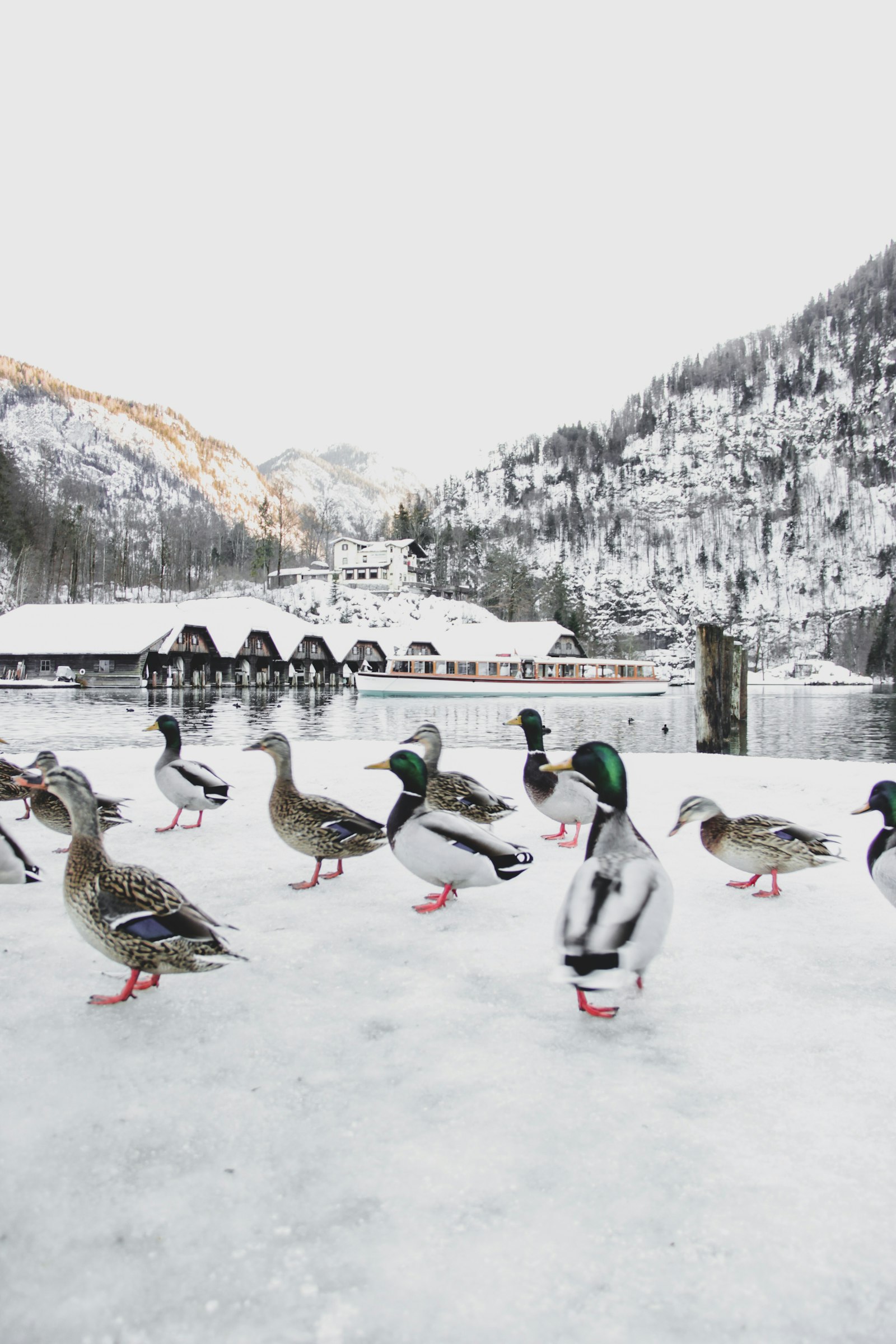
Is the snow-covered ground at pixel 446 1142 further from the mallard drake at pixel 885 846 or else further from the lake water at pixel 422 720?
the lake water at pixel 422 720

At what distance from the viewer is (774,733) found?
94.2 ft

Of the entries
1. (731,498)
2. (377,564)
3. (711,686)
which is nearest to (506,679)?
(711,686)

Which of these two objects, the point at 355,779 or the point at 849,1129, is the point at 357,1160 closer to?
the point at 849,1129

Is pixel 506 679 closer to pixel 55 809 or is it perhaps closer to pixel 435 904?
pixel 55 809

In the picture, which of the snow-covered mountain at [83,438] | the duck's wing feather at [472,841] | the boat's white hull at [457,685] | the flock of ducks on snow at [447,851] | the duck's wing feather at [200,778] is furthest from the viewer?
the snow-covered mountain at [83,438]

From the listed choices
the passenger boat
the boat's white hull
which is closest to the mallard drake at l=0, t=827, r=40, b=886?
the passenger boat

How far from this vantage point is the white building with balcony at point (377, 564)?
104812mm

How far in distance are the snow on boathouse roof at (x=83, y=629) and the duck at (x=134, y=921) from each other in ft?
195

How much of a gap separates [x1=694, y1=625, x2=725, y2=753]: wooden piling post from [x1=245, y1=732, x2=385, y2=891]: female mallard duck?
11.0 metres

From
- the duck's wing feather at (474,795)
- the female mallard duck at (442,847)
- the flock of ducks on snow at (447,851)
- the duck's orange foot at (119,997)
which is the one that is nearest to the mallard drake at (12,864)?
the flock of ducks on snow at (447,851)

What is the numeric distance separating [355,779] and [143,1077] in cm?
605

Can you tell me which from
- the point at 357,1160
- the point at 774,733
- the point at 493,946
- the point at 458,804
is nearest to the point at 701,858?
the point at 458,804

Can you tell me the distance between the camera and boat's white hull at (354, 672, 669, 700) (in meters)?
53.8

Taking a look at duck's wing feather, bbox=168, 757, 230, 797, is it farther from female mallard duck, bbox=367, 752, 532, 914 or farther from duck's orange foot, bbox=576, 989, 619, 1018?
duck's orange foot, bbox=576, 989, 619, 1018
